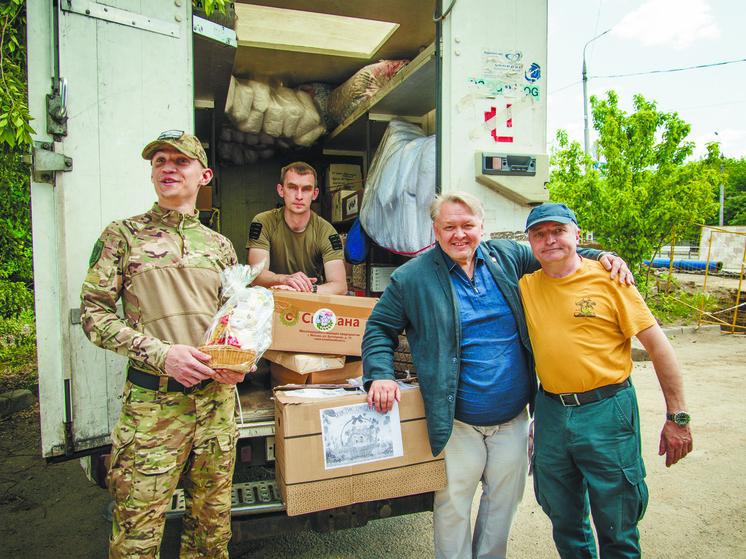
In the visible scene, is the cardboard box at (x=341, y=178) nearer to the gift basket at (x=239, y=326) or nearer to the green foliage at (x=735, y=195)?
the gift basket at (x=239, y=326)

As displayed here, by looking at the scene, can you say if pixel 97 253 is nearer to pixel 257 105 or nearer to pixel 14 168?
pixel 14 168

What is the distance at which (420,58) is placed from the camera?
3277mm

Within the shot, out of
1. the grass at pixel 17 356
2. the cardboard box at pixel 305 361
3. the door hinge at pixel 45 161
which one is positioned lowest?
the grass at pixel 17 356

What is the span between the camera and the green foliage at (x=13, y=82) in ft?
6.53

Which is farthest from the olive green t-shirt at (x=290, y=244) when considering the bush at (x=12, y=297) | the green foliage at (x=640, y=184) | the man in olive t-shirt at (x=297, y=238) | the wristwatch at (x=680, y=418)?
the green foliage at (x=640, y=184)

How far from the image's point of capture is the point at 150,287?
1.72 meters

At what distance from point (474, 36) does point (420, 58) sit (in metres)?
0.70

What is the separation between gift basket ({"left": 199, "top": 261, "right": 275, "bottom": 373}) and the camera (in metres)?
1.60

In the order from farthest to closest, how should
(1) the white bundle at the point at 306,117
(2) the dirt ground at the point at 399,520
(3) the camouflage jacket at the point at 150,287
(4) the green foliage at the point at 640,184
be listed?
1. (4) the green foliage at the point at 640,184
2. (1) the white bundle at the point at 306,117
3. (2) the dirt ground at the point at 399,520
4. (3) the camouflage jacket at the point at 150,287

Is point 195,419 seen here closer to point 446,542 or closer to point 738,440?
point 446,542

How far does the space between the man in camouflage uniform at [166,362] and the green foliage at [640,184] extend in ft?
27.5

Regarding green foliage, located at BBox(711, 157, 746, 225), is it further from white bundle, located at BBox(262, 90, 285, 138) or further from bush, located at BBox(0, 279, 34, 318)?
bush, located at BBox(0, 279, 34, 318)

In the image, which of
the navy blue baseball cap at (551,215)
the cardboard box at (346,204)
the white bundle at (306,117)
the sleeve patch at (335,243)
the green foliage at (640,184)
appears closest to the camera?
the navy blue baseball cap at (551,215)

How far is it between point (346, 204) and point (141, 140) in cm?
Result: 263
